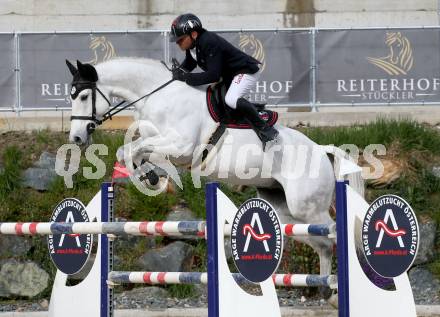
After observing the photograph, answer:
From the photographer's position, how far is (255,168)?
8.38m

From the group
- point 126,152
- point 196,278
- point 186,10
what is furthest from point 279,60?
point 196,278

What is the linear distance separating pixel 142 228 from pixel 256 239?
0.77 metres

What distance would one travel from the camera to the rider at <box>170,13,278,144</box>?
8141 millimetres

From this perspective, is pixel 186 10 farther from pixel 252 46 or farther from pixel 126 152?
pixel 126 152

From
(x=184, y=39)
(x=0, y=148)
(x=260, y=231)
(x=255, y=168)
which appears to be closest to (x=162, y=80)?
(x=184, y=39)

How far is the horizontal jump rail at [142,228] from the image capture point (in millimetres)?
6312

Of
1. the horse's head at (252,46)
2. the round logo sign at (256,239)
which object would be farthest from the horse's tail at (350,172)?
the horse's head at (252,46)

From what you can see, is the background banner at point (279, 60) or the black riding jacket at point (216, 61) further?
the background banner at point (279, 60)

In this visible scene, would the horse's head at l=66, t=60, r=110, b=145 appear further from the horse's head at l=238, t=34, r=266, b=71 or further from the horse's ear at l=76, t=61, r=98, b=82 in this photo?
the horse's head at l=238, t=34, r=266, b=71

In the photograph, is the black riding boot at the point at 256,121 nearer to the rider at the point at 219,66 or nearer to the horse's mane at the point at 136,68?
the rider at the point at 219,66

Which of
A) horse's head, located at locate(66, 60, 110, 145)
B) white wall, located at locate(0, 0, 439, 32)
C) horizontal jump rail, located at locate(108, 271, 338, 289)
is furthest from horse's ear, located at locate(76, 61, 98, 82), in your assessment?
white wall, located at locate(0, 0, 439, 32)

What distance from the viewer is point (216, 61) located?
26.7 ft

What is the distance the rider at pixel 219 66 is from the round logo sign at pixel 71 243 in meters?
1.57

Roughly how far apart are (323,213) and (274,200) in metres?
0.43
